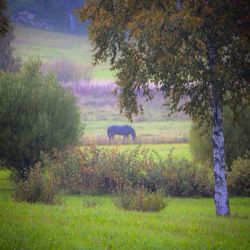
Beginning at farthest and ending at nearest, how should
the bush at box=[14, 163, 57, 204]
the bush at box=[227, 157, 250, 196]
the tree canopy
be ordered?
the bush at box=[227, 157, 250, 196] → the bush at box=[14, 163, 57, 204] → the tree canopy

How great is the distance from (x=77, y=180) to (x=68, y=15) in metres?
134

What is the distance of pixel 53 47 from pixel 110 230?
473ft

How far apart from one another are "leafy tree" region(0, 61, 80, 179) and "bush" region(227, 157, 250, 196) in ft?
37.3

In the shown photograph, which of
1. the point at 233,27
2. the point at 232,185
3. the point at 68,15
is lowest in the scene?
the point at 232,185

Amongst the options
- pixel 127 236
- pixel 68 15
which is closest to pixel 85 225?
pixel 127 236

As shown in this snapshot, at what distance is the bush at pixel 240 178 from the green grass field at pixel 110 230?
12558 millimetres

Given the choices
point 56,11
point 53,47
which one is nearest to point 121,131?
point 56,11

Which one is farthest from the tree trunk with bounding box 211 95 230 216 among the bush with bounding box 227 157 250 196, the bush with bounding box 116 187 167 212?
the bush with bounding box 227 157 250 196

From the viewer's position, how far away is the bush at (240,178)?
32094mm

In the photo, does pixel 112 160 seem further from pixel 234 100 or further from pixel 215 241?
pixel 215 241

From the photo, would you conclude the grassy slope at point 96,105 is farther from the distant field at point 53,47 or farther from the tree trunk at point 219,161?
the tree trunk at point 219,161

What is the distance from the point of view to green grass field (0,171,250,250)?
13.4m

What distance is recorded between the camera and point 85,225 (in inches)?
622

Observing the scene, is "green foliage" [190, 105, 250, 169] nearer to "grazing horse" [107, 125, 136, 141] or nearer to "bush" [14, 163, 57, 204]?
"bush" [14, 163, 57, 204]
